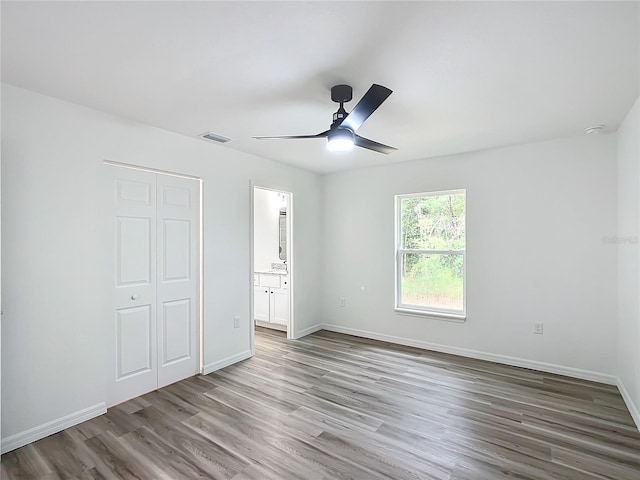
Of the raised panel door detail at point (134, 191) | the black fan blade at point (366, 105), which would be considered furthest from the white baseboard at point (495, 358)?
the raised panel door detail at point (134, 191)

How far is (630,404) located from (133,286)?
4316mm

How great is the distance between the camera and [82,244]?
264 centimetres

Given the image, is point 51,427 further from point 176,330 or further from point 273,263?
point 273,263

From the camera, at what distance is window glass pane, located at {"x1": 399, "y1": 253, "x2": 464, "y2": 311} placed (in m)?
4.25

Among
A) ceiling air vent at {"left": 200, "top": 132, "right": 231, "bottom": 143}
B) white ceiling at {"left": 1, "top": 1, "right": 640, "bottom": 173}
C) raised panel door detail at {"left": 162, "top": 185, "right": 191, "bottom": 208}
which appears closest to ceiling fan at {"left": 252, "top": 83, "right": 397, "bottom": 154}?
white ceiling at {"left": 1, "top": 1, "right": 640, "bottom": 173}

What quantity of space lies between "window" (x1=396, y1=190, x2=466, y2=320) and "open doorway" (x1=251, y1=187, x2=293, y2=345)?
1580 millimetres

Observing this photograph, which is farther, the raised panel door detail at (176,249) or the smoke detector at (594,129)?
the raised panel door detail at (176,249)

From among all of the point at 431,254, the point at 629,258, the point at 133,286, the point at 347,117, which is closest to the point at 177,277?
the point at 133,286

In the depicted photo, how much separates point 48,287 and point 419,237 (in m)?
3.93

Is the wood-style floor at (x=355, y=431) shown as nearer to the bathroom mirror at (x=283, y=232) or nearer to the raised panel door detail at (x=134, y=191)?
the raised panel door detail at (x=134, y=191)

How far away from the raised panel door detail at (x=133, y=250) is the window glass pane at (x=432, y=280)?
10.3 feet

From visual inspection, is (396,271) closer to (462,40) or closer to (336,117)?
(336,117)

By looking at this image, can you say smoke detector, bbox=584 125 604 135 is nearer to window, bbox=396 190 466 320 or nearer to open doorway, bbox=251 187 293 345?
window, bbox=396 190 466 320

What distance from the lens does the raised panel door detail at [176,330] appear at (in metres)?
3.30
